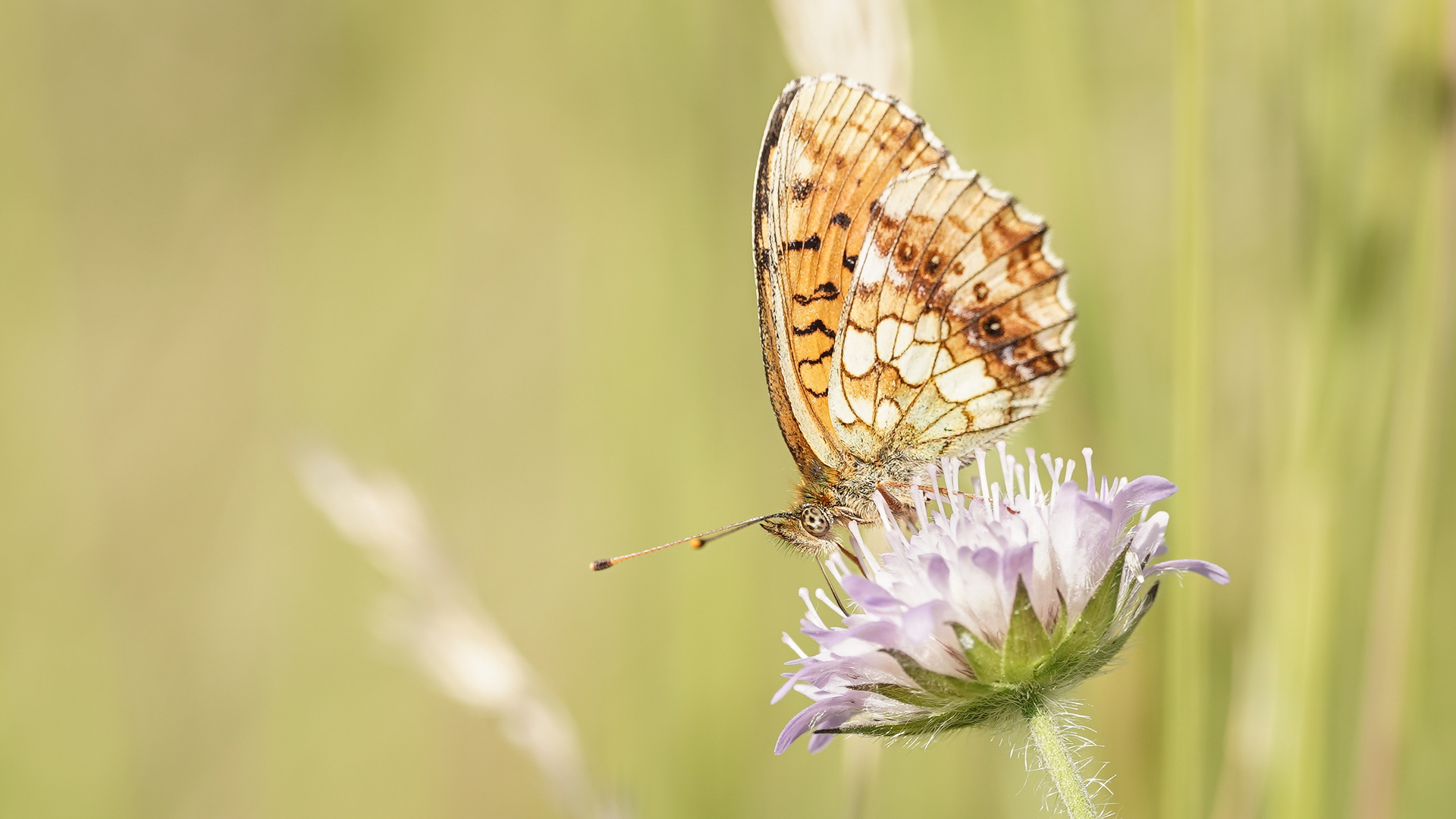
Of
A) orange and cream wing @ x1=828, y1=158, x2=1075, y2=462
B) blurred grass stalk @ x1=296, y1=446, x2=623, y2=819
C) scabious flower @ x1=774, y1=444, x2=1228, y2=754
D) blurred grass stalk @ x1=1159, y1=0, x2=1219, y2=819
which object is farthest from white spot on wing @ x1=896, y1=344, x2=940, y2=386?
blurred grass stalk @ x1=296, y1=446, x2=623, y2=819

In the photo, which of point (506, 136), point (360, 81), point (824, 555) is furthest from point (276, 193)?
point (824, 555)

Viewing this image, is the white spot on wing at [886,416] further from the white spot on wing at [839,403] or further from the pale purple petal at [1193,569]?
the pale purple petal at [1193,569]

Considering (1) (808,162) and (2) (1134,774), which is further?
(2) (1134,774)

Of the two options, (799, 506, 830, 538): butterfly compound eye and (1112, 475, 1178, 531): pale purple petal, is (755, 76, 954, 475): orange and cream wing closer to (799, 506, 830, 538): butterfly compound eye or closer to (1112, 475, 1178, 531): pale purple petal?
(799, 506, 830, 538): butterfly compound eye

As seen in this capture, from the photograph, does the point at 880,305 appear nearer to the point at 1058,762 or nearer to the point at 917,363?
the point at 917,363

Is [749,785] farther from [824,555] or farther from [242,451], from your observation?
[242,451]

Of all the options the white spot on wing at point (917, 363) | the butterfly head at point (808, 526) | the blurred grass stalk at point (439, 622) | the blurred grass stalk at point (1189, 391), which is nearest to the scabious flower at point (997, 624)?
the blurred grass stalk at point (1189, 391)
